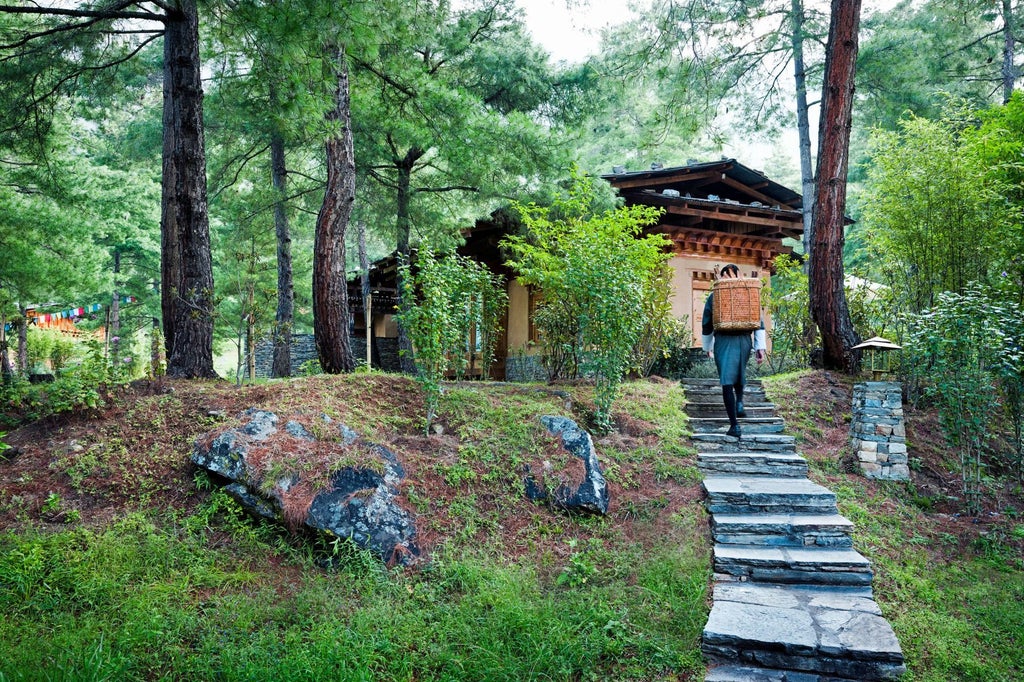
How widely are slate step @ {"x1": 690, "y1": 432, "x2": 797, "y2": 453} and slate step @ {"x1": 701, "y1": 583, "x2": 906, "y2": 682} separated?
258 centimetres

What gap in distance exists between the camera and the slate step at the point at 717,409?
8.16 metres

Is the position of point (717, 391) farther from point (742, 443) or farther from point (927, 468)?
point (927, 468)

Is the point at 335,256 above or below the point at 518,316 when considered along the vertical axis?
above

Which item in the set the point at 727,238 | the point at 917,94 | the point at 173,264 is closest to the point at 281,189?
the point at 173,264

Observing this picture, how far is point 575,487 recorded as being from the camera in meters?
5.60

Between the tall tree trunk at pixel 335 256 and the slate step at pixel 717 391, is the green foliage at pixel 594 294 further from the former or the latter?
the tall tree trunk at pixel 335 256

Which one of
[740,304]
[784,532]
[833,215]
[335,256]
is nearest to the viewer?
[784,532]

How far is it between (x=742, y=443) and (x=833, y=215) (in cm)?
456

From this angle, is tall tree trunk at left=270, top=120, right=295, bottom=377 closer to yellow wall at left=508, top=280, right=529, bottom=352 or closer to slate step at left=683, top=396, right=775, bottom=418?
yellow wall at left=508, top=280, right=529, bottom=352

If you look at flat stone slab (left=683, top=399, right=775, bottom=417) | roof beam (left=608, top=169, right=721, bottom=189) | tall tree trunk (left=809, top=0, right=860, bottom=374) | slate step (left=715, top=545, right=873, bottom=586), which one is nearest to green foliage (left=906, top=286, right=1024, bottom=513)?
flat stone slab (left=683, top=399, right=775, bottom=417)


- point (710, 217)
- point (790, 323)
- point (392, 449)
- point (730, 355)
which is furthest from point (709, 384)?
point (710, 217)

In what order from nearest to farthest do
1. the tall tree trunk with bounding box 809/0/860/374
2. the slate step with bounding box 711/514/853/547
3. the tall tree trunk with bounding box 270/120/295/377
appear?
→ the slate step with bounding box 711/514/853/547
the tall tree trunk with bounding box 809/0/860/374
the tall tree trunk with bounding box 270/120/295/377

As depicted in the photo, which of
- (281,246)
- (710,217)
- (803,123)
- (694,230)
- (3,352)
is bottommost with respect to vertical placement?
(3,352)

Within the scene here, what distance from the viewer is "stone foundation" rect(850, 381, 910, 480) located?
6688 millimetres
